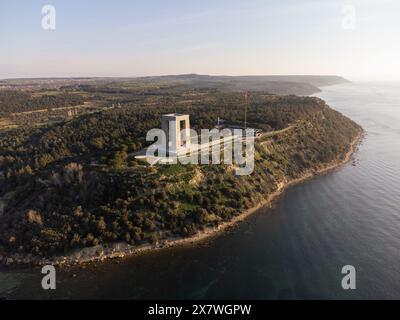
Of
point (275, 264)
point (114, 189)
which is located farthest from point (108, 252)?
point (275, 264)

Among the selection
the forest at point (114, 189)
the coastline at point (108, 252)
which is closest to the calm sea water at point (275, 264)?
the coastline at point (108, 252)

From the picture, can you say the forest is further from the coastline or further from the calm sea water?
the calm sea water

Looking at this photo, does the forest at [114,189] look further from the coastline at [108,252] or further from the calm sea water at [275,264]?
the calm sea water at [275,264]

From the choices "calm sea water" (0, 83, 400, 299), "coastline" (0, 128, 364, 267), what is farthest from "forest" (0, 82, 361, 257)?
"calm sea water" (0, 83, 400, 299)

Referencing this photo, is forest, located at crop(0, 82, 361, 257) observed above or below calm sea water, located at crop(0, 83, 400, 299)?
above

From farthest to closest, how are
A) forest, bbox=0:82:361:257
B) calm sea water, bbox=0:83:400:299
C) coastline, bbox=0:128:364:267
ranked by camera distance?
forest, bbox=0:82:361:257
coastline, bbox=0:128:364:267
calm sea water, bbox=0:83:400:299

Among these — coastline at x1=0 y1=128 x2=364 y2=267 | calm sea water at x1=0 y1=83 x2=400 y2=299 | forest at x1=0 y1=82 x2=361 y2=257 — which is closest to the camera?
calm sea water at x1=0 y1=83 x2=400 y2=299

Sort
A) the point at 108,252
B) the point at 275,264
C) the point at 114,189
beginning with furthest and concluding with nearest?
the point at 114,189 → the point at 108,252 → the point at 275,264

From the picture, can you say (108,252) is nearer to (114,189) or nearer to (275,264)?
(114,189)

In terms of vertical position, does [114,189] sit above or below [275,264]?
above
